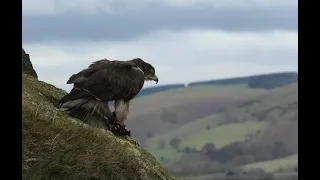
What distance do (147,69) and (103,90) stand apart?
2.01m

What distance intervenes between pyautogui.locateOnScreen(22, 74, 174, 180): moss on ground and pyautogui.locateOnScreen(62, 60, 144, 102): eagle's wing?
56.5 inches

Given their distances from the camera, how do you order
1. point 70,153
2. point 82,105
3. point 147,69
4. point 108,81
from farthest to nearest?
point 147,69
point 108,81
point 82,105
point 70,153

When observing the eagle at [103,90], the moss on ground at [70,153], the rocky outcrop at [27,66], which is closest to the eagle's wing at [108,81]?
the eagle at [103,90]

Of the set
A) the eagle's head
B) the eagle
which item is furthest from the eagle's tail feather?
the eagle's head

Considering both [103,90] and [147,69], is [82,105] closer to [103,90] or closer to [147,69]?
[103,90]

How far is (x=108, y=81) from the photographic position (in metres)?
10.2

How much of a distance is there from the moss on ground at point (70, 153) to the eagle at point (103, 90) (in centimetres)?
118

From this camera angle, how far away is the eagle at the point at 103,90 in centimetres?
966

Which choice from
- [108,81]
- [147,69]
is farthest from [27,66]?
[108,81]

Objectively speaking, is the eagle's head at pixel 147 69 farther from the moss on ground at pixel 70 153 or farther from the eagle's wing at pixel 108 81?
the moss on ground at pixel 70 153
